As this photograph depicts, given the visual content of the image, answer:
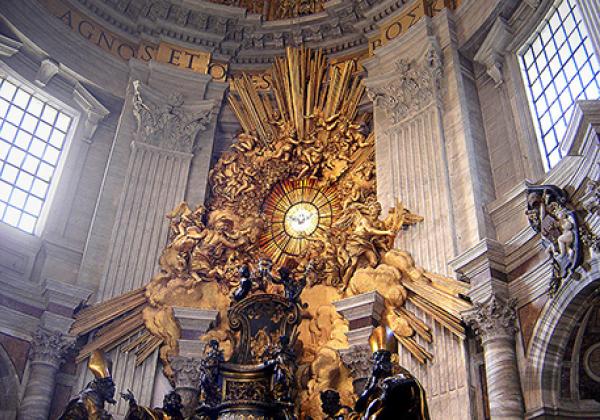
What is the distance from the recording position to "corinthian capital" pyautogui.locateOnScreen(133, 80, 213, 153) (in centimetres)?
1204

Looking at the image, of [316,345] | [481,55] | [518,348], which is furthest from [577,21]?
[316,345]

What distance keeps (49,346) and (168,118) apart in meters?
4.60

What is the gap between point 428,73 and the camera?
11000 mm

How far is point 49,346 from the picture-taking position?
30.4 feet

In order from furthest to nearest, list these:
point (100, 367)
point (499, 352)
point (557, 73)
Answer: point (557, 73) → point (100, 367) → point (499, 352)

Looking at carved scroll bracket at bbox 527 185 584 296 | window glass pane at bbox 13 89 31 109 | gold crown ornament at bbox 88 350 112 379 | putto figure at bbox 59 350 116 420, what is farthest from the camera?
window glass pane at bbox 13 89 31 109

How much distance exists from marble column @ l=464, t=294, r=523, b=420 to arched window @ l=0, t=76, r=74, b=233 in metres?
6.73

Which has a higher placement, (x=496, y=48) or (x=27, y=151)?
(x=496, y=48)

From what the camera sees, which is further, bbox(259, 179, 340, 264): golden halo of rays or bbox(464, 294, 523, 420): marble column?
bbox(259, 179, 340, 264): golden halo of rays

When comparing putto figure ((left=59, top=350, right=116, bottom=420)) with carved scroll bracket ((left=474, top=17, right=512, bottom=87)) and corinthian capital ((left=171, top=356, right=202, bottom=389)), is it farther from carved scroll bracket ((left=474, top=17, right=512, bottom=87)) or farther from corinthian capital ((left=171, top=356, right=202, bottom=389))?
carved scroll bracket ((left=474, top=17, right=512, bottom=87))

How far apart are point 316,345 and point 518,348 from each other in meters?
3.09

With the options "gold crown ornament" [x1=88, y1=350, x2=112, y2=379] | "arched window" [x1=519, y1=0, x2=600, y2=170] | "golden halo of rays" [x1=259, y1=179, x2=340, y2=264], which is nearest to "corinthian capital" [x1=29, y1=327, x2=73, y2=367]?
"gold crown ornament" [x1=88, y1=350, x2=112, y2=379]

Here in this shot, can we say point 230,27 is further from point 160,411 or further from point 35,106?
point 160,411

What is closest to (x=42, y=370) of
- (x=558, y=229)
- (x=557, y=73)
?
(x=558, y=229)
